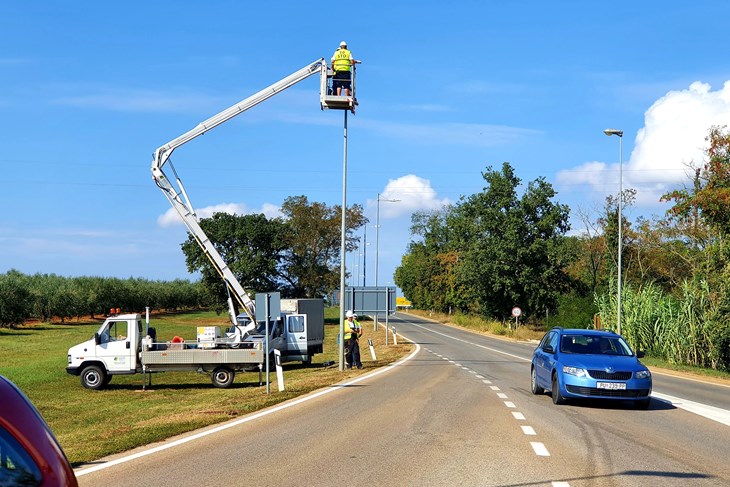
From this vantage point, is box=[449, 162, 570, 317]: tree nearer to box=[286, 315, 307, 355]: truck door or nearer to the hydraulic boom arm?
box=[286, 315, 307, 355]: truck door

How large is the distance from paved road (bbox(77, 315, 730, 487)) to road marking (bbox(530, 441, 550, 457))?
1 centimetres

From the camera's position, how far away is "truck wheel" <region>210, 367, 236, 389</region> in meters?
27.3

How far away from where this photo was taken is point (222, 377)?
27.4 meters

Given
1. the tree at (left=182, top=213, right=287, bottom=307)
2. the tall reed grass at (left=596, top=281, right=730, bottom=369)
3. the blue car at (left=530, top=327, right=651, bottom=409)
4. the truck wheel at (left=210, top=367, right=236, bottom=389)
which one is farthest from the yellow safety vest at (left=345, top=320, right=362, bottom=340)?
the tree at (left=182, top=213, right=287, bottom=307)

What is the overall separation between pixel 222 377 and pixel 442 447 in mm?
17406

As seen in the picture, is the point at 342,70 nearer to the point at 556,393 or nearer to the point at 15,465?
the point at 556,393

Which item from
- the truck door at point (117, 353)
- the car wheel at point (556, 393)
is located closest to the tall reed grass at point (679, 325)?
the car wheel at point (556, 393)

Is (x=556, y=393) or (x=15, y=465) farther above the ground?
(x=15, y=465)

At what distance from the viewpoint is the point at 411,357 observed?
37719mm

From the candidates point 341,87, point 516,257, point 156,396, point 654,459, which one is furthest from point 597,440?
point 516,257

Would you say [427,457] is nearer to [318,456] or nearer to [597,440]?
[318,456]

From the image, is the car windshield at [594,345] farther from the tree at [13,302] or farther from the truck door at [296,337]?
the tree at [13,302]

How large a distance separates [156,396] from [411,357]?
15.1 m

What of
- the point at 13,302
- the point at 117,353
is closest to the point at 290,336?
the point at 117,353
